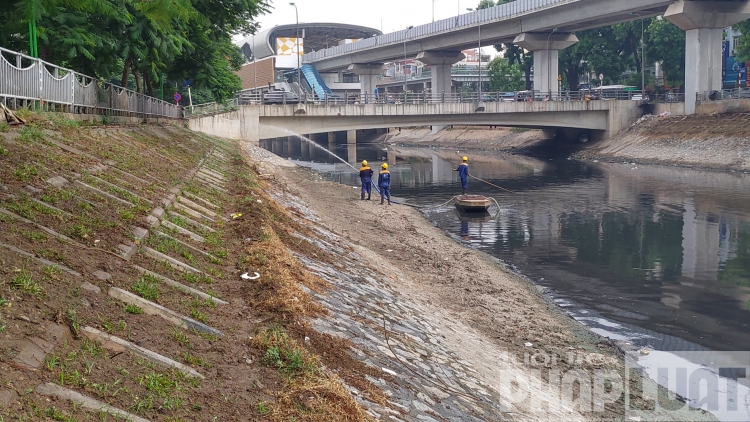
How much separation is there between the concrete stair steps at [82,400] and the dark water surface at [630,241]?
38.0ft

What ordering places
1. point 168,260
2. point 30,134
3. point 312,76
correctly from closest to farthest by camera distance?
point 168,260, point 30,134, point 312,76

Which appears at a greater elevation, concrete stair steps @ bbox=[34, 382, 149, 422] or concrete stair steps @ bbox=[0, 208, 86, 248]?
concrete stair steps @ bbox=[0, 208, 86, 248]

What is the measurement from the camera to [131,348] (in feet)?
23.1

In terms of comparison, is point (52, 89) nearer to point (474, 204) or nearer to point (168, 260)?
point (168, 260)

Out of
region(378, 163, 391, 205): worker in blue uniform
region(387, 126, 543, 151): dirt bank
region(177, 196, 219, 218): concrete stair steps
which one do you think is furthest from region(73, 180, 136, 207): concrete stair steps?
region(387, 126, 543, 151): dirt bank

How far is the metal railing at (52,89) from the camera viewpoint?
17.7 m

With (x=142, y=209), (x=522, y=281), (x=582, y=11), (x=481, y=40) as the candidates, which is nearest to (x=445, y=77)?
(x=481, y=40)

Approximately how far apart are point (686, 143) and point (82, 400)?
194 feet

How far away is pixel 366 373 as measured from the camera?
8523mm

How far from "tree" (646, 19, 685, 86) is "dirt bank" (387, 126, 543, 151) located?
1556 cm

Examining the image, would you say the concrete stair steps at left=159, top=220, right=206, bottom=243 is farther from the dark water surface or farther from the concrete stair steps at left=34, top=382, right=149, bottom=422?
the dark water surface

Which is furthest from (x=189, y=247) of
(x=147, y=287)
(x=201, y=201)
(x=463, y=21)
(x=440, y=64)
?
(x=440, y=64)

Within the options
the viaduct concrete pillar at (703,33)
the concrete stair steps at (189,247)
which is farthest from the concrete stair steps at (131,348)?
the viaduct concrete pillar at (703,33)

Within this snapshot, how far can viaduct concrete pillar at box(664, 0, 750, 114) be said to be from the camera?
58.0 metres
